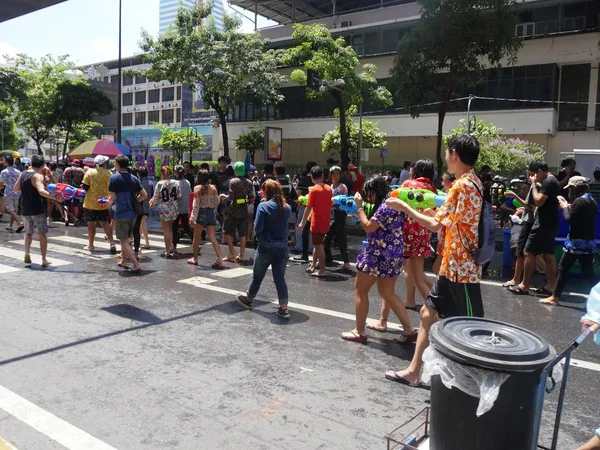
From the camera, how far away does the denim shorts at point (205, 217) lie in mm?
9008

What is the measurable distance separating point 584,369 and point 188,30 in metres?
25.5

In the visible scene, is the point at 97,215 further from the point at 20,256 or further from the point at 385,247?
the point at 385,247

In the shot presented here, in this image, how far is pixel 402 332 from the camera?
559 cm

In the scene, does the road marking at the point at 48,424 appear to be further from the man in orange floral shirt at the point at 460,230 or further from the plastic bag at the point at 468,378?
the man in orange floral shirt at the point at 460,230

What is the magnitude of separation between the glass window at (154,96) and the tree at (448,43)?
201ft

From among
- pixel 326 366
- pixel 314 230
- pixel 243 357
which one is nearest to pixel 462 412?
pixel 326 366

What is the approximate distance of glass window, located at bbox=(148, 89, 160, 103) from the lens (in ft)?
231

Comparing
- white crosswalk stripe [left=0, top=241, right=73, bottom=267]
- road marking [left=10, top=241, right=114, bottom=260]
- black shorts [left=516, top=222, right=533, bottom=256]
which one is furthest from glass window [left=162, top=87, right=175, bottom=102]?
black shorts [left=516, top=222, right=533, bottom=256]

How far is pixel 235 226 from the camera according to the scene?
9234 mm

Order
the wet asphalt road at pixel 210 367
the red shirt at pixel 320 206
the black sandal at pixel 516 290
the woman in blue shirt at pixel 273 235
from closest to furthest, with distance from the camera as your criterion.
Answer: the wet asphalt road at pixel 210 367
the woman in blue shirt at pixel 273 235
the black sandal at pixel 516 290
the red shirt at pixel 320 206

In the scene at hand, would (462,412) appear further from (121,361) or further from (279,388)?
(121,361)

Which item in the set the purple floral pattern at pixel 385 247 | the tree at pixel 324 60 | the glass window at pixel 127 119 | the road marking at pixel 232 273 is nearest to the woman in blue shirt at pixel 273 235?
the purple floral pattern at pixel 385 247

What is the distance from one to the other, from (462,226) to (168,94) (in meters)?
70.8

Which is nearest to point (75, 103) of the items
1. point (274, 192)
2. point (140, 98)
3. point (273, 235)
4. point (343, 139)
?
point (343, 139)
